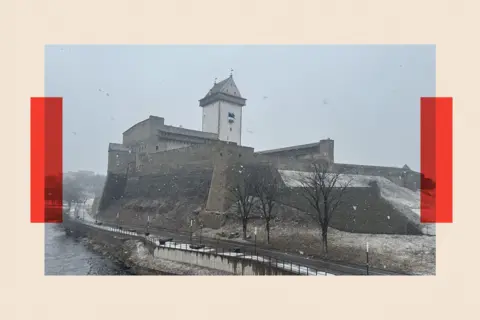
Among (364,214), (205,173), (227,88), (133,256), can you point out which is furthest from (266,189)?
(227,88)

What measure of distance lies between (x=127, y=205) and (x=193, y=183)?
35.6 feet

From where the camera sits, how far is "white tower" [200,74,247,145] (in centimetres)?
4316

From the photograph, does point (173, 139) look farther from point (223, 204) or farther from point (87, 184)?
point (87, 184)

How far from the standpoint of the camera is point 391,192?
117 feet

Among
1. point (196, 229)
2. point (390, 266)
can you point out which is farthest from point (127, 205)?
point (390, 266)

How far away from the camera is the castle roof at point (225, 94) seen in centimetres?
4311

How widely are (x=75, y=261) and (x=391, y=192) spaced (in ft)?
92.3

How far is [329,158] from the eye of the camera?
40.2 meters

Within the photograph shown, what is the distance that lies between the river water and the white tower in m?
19.8

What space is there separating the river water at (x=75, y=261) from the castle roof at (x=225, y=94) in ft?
70.9

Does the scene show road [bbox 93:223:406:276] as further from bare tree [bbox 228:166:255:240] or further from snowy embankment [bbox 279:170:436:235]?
snowy embankment [bbox 279:170:436:235]

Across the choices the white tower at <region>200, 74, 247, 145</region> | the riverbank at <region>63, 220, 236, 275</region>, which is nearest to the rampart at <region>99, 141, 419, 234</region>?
the riverbank at <region>63, 220, 236, 275</region>

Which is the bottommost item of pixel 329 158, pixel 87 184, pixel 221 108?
pixel 87 184

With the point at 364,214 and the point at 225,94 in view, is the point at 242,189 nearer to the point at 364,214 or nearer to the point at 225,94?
the point at 364,214
